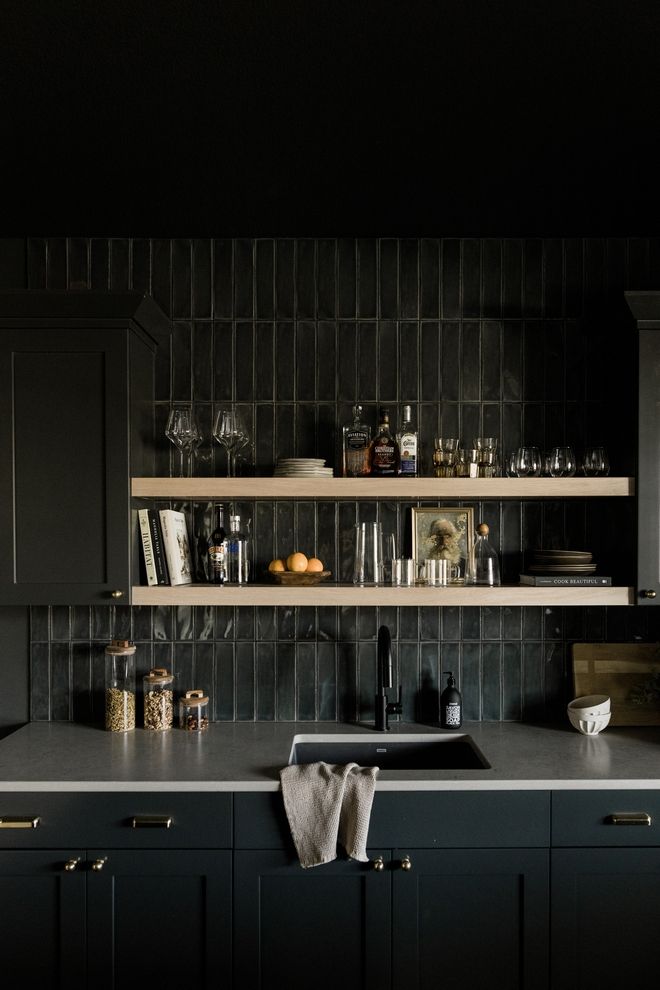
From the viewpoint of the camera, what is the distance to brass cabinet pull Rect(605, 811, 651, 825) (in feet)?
6.75

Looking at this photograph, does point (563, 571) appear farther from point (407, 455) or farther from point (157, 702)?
point (157, 702)

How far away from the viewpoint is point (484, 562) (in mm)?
2668

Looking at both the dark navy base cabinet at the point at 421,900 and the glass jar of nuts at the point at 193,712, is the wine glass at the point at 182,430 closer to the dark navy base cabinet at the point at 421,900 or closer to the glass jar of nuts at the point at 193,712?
the glass jar of nuts at the point at 193,712

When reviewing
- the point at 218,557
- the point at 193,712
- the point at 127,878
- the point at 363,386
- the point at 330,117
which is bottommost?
the point at 127,878

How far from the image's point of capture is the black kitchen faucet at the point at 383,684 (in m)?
2.49

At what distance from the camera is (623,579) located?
8.63ft

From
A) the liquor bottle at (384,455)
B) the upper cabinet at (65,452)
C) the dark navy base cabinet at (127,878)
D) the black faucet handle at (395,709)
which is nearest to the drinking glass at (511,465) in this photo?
the liquor bottle at (384,455)

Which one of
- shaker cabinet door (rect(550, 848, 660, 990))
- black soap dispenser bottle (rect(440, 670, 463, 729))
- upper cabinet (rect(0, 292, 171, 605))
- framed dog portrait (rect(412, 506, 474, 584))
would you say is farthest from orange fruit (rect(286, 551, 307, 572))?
shaker cabinet door (rect(550, 848, 660, 990))

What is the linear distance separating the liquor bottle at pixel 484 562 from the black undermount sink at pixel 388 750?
1.65 ft

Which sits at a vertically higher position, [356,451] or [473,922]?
[356,451]

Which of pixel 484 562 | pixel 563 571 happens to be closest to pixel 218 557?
pixel 484 562

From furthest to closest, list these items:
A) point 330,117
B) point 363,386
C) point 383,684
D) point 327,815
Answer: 1. point 363,386
2. point 383,684
3. point 327,815
4. point 330,117

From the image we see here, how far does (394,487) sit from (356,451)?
0.22m

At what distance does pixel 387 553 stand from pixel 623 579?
2.62ft
